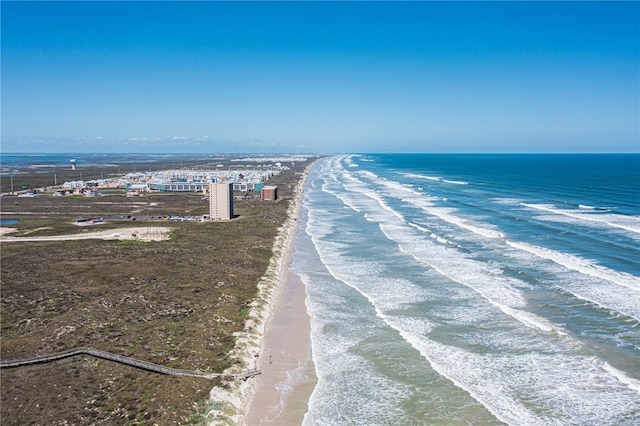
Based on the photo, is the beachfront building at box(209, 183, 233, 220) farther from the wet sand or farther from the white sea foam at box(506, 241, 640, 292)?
the white sea foam at box(506, 241, 640, 292)

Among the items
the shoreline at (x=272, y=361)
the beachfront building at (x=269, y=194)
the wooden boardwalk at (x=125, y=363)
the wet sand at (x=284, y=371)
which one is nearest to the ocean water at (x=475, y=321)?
the wet sand at (x=284, y=371)

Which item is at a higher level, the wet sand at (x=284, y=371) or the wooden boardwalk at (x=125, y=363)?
the wooden boardwalk at (x=125, y=363)

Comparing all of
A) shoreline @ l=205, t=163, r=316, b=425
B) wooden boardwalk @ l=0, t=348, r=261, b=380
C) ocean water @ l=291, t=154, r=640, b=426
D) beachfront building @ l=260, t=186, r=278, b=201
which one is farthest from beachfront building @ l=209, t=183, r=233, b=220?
wooden boardwalk @ l=0, t=348, r=261, b=380

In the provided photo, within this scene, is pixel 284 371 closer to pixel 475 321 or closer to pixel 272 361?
pixel 272 361

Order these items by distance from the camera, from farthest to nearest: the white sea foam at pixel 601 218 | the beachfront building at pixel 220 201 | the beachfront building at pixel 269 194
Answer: the beachfront building at pixel 269 194, the beachfront building at pixel 220 201, the white sea foam at pixel 601 218

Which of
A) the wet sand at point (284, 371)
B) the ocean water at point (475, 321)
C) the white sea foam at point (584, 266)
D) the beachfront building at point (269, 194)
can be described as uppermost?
the beachfront building at point (269, 194)

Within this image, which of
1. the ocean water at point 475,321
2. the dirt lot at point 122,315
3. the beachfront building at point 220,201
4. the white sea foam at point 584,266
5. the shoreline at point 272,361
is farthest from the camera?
the beachfront building at point 220,201

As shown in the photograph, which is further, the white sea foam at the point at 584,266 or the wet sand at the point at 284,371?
the white sea foam at the point at 584,266

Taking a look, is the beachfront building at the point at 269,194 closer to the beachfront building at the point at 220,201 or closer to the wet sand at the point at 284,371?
the beachfront building at the point at 220,201

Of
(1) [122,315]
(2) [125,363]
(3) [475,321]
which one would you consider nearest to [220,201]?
(1) [122,315]
